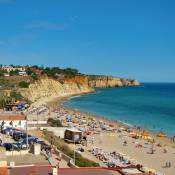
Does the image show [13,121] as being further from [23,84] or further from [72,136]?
[23,84]

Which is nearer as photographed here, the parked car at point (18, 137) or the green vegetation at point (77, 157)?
the green vegetation at point (77, 157)

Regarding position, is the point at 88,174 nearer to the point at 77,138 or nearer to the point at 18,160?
the point at 18,160

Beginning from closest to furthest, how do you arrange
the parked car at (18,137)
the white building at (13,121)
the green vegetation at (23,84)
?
the parked car at (18,137)
the white building at (13,121)
the green vegetation at (23,84)

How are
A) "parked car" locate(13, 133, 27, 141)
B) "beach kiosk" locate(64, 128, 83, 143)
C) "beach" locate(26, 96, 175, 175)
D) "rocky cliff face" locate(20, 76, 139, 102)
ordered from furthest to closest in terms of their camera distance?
"rocky cliff face" locate(20, 76, 139, 102)
"beach kiosk" locate(64, 128, 83, 143)
"beach" locate(26, 96, 175, 175)
"parked car" locate(13, 133, 27, 141)

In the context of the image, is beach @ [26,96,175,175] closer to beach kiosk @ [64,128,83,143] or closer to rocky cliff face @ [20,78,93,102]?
beach kiosk @ [64,128,83,143]

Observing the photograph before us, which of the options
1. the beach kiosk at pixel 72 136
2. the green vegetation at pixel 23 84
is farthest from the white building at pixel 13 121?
the green vegetation at pixel 23 84

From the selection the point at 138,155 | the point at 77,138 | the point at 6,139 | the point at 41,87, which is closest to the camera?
the point at 6,139

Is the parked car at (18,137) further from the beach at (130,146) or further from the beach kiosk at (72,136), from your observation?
the beach kiosk at (72,136)

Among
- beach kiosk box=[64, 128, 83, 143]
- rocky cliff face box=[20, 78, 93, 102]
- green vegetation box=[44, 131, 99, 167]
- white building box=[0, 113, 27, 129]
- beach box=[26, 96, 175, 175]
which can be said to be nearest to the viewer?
green vegetation box=[44, 131, 99, 167]

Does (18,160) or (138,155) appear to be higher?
(18,160)

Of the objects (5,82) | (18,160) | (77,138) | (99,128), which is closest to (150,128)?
(99,128)

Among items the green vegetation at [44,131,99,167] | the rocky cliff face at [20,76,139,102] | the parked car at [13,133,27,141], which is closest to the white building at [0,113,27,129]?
the green vegetation at [44,131,99,167]
